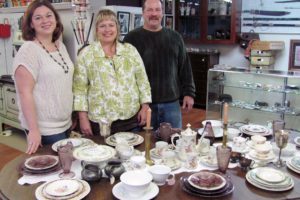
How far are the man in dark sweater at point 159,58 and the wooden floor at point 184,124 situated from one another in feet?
6.16

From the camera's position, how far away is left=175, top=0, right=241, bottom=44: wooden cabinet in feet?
17.3

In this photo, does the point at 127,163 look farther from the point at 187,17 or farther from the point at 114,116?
the point at 187,17

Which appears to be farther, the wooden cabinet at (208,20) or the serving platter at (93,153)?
the wooden cabinet at (208,20)

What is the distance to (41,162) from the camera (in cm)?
164

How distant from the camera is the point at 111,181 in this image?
1.50 meters

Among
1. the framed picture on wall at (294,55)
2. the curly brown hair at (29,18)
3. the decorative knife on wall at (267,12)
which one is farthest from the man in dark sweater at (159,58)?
the decorative knife on wall at (267,12)

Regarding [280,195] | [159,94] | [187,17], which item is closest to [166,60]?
[159,94]

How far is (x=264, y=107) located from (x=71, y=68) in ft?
8.80

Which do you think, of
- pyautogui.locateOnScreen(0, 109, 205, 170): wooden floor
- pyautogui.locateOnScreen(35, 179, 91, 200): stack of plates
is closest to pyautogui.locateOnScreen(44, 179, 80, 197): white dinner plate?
pyautogui.locateOnScreen(35, 179, 91, 200): stack of plates

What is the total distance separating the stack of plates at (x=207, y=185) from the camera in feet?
4.56

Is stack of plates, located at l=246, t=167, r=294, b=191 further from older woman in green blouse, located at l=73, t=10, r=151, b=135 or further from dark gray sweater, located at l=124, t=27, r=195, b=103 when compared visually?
dark gray sweater, located at l=124, t=27, r=195, b=103

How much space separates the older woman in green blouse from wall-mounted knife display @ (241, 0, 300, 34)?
3559mm

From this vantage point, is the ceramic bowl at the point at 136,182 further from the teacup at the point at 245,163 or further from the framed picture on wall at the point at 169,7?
the framed picture on wall at the point at 169,7

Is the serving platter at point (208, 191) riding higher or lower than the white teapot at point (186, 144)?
lower
